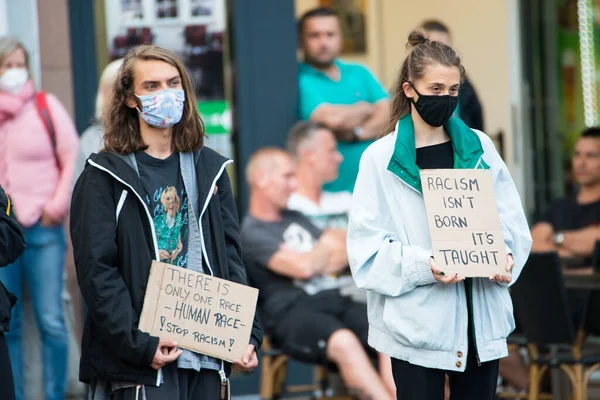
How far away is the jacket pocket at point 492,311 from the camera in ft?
13.3

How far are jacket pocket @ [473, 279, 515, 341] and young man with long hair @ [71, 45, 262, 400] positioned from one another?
0.81 metres

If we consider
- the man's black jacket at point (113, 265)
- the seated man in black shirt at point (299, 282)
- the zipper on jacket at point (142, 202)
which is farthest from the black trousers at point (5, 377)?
the seated man in black shirt at point (299, 282)

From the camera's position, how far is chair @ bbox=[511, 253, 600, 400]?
20.1 feet

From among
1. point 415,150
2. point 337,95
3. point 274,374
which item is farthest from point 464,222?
point 337,95

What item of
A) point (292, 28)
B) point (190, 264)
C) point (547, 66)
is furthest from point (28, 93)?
point (547, 66)

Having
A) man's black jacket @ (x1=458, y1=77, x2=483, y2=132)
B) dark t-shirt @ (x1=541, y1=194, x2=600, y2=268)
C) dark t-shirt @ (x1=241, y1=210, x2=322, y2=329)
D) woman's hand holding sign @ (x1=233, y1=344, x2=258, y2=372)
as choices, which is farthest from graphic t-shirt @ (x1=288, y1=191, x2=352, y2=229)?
woman's hand holding sign @ (x1=233, y1=344, x2=258, y2=372)

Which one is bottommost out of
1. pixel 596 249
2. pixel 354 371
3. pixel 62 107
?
pixel 354 371

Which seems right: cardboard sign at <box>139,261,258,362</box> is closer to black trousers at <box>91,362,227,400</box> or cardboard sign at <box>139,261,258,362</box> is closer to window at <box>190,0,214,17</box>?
black trousers at <box>91,362,227,400</box>

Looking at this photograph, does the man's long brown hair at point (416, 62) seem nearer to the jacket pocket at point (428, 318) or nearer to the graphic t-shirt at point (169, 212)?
the jacket pocket at point (428, 318)

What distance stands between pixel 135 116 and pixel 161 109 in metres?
0.17

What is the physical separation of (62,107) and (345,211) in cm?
192

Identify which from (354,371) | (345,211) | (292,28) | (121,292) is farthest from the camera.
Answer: (292,28)

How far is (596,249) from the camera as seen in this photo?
677 centimetres

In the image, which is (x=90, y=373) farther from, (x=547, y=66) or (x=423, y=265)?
Result: (x=547, y=66)
